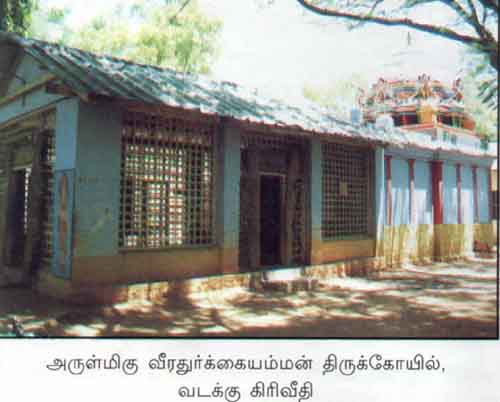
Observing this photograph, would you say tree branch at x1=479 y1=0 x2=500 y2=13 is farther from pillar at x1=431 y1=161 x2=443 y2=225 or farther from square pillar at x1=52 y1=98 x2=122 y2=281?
pillar at x1=431 y1=161 x2=443 y2=225

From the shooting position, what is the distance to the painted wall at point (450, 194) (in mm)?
14281

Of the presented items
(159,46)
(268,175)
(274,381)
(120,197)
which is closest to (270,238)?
(268,175)

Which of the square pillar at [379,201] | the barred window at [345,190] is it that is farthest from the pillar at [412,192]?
the barred window at [345,190]

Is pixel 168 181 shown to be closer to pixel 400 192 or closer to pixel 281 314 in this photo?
pixel 281 314

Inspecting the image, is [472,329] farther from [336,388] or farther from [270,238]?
[270,238]

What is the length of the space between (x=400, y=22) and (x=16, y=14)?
9899 mm

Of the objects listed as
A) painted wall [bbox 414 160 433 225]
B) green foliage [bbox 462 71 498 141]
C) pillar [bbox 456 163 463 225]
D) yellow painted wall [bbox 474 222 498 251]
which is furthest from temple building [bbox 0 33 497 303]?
yellow painted wall [bbox 474 222 498 251]

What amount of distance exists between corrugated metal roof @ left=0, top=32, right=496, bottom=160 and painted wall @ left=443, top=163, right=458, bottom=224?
4.17m

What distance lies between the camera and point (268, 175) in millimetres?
9883

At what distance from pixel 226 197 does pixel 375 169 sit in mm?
4754

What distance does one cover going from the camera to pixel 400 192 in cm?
1286

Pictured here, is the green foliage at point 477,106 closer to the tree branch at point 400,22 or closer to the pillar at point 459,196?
the tree branch at point 400,22

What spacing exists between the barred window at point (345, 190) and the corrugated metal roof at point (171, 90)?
0.66 meters

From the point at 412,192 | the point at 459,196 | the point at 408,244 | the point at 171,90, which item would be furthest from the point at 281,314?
the point at 459,196
